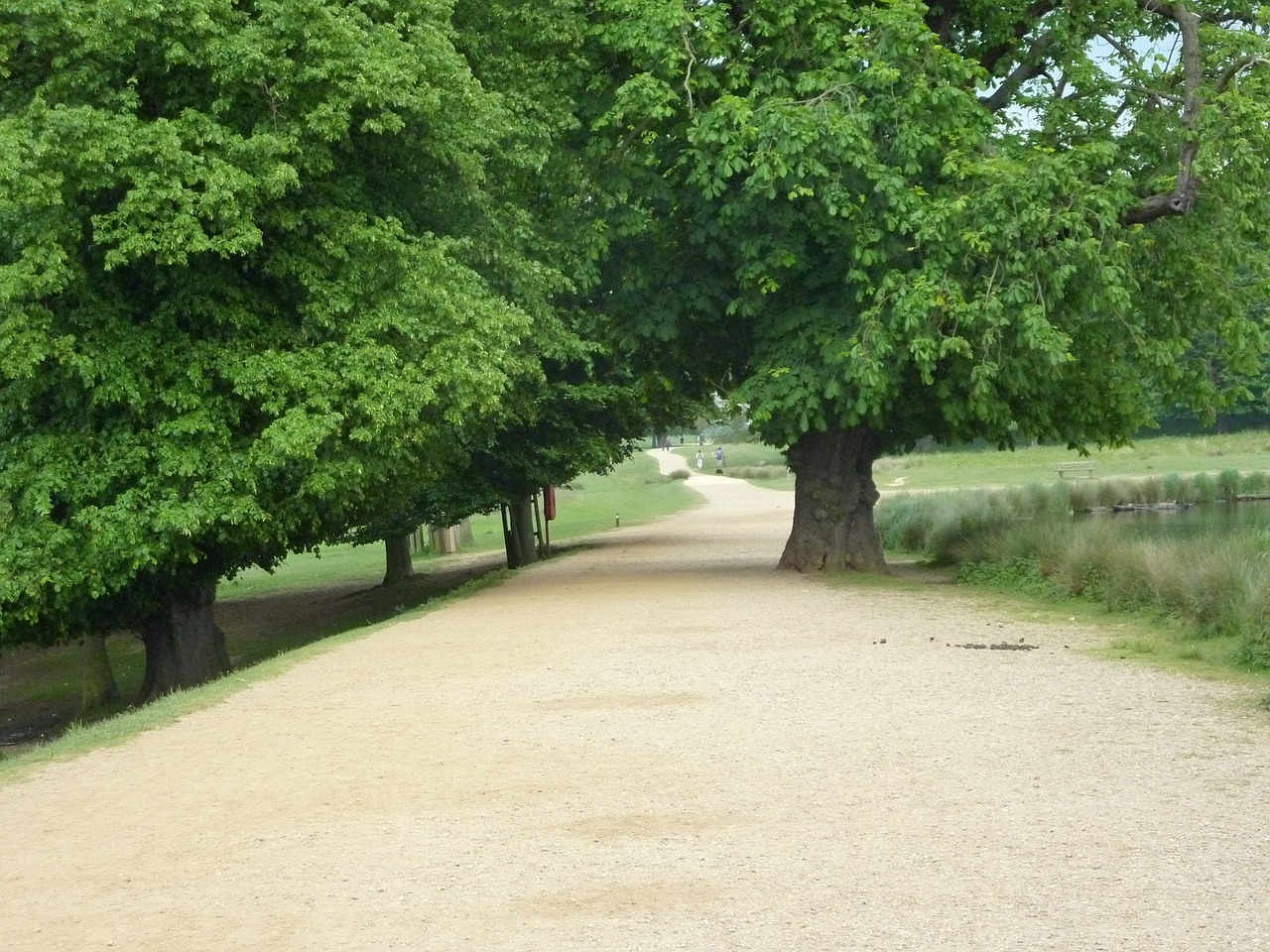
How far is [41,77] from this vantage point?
1758cm

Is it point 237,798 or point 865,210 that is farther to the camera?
point 865,210

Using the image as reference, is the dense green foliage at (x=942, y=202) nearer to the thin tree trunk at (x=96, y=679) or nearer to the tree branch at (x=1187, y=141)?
the tree branch at (x=1187, y=141)

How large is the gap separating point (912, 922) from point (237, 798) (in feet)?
14.4

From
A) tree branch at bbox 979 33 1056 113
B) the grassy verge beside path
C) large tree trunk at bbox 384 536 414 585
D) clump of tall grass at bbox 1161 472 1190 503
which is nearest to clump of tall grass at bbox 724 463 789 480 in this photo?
the grassy verge beside path

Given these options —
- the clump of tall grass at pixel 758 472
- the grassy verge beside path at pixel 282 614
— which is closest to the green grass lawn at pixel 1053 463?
the clump of tall grass at pixel 758 472

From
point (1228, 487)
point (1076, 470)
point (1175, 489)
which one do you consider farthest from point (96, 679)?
point (1076, 470)

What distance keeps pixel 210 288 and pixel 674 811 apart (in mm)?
11413

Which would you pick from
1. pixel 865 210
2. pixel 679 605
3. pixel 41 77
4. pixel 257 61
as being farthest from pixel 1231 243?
pixel 41 77

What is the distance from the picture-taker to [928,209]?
61.7 feet

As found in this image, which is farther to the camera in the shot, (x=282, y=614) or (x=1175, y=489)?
(x=1175, y=489)

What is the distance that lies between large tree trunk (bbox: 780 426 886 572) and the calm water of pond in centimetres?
625

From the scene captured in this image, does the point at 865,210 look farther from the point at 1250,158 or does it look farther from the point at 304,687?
the point at 304,687

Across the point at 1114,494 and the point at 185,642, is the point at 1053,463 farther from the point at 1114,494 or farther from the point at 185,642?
the point at 185,642

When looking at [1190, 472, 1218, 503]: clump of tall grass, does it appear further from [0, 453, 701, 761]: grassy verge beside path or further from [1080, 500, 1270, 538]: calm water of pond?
[0, 453, 701, 761]: grassy verge beside path
